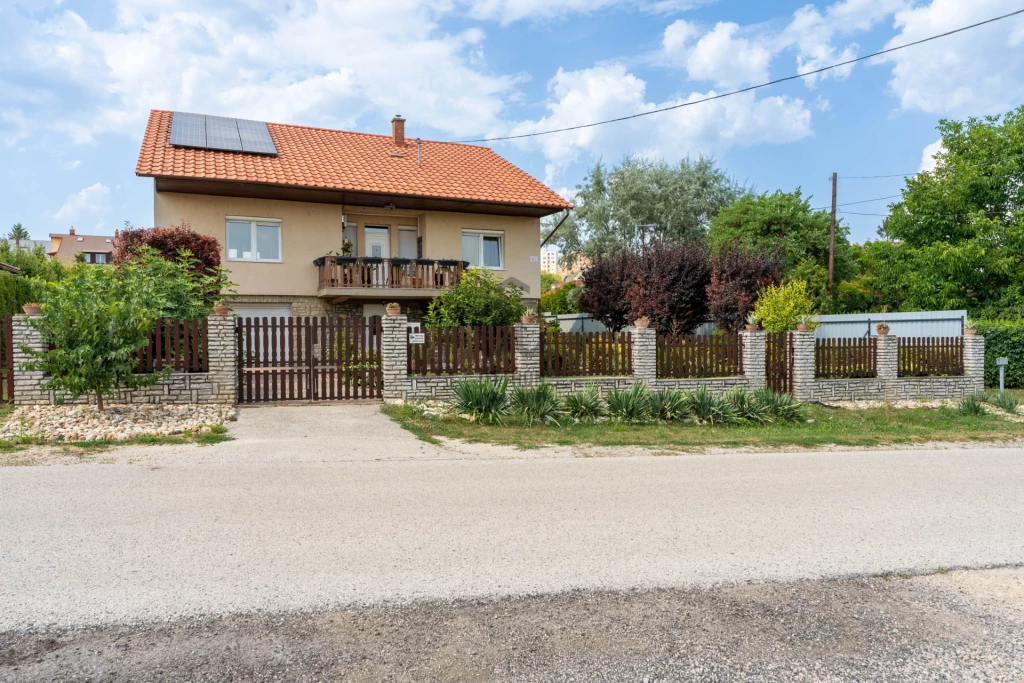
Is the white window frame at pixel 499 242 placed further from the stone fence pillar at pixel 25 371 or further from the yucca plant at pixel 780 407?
the stone fence pillar at pixel 25 371

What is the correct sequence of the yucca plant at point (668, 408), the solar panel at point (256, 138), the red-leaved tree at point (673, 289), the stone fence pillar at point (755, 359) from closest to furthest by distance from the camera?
the yucca plant at point (668, 408) → the stone fence pillar at point (755, 359) → the solar panel at point (256, 138) → the red-leaved tree at point (673, 289)

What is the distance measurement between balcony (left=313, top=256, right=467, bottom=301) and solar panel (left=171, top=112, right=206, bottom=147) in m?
5.53

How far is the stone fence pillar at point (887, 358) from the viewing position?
18.8 metres

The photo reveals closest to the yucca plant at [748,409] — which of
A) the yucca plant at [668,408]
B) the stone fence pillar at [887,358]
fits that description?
the yucca plant at [668,408]

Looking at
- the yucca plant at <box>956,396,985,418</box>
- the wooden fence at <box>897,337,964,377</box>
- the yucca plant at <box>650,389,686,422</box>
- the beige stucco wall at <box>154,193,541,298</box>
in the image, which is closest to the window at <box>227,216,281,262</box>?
the beige stucco wall at <box>154,193,541,298</box>

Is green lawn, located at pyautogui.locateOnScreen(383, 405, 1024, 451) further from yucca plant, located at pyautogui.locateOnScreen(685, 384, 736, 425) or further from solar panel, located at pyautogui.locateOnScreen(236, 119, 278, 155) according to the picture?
solar panel, located at pyautogui.locateOnScreen(236, 119, 278, 155)

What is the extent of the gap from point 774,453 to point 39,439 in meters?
10.5

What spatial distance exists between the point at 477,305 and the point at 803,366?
327 inches

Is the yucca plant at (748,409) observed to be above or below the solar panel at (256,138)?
below

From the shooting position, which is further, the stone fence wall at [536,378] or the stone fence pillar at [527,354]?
the stone fence pillar at [527,354]

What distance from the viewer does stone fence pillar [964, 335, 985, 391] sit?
19516 mm

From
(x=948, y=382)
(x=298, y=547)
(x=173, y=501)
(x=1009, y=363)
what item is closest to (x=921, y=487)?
(x=298, y=547)

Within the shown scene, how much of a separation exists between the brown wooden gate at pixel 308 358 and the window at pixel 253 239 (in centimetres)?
926

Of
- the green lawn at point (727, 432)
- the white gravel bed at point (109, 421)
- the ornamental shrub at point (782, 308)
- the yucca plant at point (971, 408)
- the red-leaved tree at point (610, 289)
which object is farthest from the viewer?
the red-leaved tree at point (610, 289)
